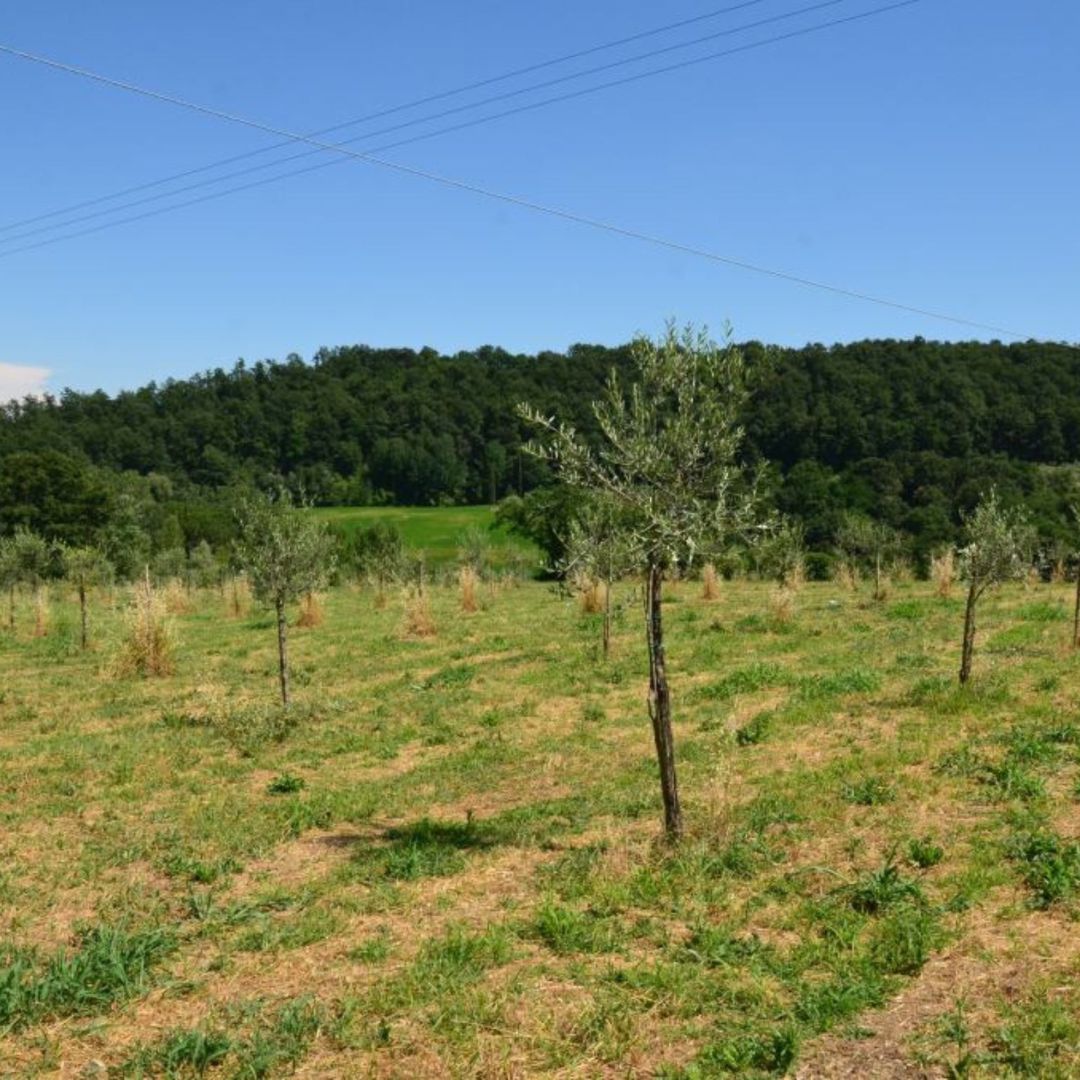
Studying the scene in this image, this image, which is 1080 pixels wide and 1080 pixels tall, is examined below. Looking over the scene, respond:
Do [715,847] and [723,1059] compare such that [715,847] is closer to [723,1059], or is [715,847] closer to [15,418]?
[723,1059]

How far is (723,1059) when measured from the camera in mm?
4676

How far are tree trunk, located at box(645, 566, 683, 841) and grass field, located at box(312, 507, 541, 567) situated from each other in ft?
119

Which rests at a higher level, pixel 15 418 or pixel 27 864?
pixel 15 418

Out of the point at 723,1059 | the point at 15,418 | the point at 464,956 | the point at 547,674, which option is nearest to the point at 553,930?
the point at 464,956

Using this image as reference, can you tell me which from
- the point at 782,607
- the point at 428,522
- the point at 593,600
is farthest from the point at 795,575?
the point at 428,522

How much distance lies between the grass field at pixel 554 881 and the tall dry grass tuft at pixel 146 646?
2.58 meters

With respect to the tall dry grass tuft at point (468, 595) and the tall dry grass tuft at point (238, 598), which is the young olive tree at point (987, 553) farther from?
the tall dry grass tuft at point (238, 598)

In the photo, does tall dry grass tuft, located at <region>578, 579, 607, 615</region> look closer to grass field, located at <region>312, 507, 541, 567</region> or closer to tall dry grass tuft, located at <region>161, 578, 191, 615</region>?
tall dry grass tuft, located at <region>161, 578, 191, 615</region>

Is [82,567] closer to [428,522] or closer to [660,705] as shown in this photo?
[660,705]

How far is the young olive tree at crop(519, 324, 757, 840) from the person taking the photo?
7.29 metres

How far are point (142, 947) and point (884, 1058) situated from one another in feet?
14.6

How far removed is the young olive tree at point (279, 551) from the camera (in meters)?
13.9

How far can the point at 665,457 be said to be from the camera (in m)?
7.33

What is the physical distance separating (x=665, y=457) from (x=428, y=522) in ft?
205
